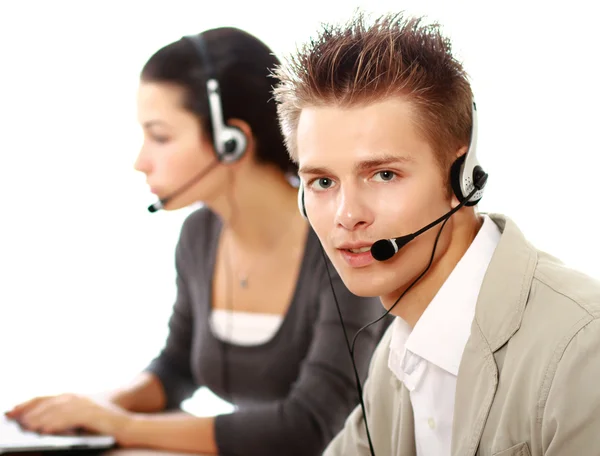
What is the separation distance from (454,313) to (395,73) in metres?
0.34

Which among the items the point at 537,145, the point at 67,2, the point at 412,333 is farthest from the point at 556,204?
the point at 67,2

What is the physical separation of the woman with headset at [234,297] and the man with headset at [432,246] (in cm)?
40

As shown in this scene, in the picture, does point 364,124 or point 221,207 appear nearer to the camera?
point 364,124

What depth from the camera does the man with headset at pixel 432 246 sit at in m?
0.82

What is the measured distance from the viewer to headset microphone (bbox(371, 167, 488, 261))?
87 centimetres

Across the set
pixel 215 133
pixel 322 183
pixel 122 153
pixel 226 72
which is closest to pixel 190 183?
pixel 215 133

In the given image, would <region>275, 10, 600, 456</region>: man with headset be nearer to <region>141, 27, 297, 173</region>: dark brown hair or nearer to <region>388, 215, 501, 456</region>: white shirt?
<region>388, 215, 501, 456</region>: white shirt

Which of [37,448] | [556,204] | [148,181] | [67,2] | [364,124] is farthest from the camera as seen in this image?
[67,2]

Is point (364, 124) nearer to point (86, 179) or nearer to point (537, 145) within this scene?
point (537, 145)

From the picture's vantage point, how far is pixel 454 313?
949mm

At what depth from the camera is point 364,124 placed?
2.89 ft

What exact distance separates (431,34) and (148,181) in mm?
828

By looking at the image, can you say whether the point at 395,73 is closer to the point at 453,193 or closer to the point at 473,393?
the point at 453,193

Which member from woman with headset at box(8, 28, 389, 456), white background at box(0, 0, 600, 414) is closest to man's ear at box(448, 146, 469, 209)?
woman with headset at box(8, 28, 389, 456)
